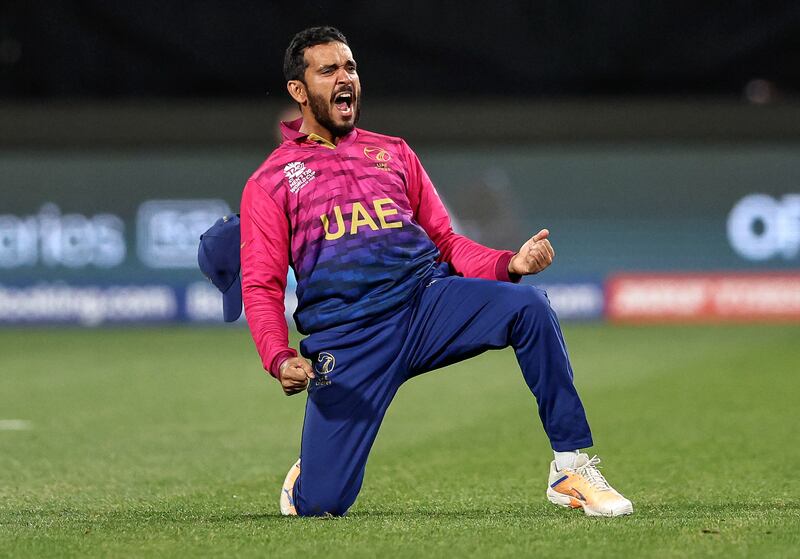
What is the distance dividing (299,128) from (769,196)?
14.7 m

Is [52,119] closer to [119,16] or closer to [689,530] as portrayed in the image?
[119,16]

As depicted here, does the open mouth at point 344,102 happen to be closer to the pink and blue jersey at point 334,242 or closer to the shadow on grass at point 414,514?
the pink and blue jersey at point 334,242

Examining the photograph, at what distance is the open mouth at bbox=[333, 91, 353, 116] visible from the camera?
5.40 metres

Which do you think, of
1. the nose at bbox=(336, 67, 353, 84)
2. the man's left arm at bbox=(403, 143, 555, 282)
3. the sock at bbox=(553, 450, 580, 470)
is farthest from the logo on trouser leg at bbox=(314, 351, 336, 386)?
the nose at bbox=(336, 67, 353, 84)

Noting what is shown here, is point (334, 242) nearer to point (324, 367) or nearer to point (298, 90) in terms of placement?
point (324, 367)

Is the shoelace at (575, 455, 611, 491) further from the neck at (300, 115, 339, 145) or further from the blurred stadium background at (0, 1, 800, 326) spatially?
the blurred stadium background at (0, 1, 800, 326)

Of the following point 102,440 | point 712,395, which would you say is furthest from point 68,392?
point 712,395

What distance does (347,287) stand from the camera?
5.32 m

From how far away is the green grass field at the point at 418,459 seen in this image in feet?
15.3

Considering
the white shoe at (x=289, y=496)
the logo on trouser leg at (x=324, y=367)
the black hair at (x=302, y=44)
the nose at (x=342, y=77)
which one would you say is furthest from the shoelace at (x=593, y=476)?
the black hair at (x=302, y=44)

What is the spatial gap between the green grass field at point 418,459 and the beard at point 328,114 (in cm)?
156

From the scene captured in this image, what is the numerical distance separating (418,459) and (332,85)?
9.11 feet

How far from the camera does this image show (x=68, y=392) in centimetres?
1146

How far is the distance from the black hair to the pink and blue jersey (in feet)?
1.07
